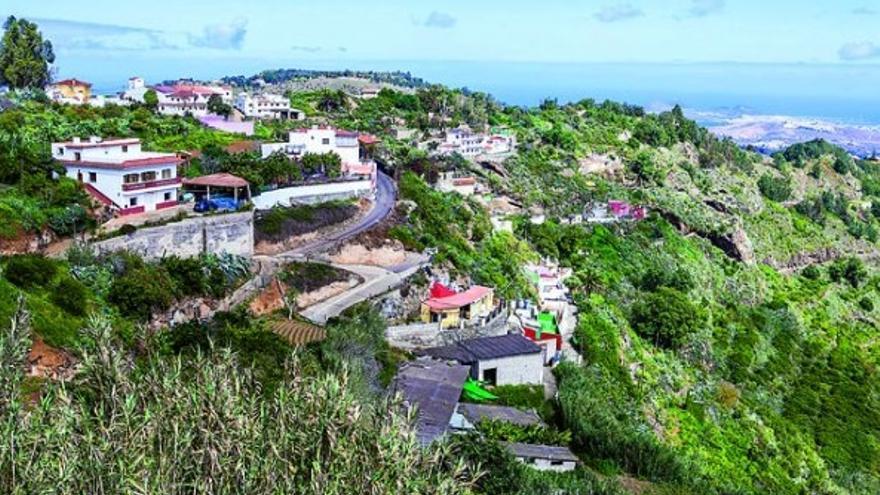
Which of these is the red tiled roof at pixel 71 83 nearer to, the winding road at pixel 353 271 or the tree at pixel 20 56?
the tree at pixel 20 56

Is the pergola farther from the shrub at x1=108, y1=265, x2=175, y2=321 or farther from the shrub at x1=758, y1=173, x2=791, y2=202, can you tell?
the shrub at x1=758, y1=173, x2=791, y2=202

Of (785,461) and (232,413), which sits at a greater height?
(232,413)

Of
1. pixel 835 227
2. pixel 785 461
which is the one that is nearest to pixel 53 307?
pixel 785 461

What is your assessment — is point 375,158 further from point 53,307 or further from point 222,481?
point 222,481

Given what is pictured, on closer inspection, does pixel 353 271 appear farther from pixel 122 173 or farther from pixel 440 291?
pixel 122 173

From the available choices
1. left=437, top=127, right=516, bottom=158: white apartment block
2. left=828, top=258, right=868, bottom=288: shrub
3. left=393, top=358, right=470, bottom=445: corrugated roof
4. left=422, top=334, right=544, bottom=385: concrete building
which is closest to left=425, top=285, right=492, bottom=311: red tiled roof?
left=422, top=334, right=544, bottom=385: concrete building

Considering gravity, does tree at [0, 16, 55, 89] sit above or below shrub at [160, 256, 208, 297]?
above

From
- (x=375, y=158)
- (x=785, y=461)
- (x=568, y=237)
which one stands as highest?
(x=375, y=158)

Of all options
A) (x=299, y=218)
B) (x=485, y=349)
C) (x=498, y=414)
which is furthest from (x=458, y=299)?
(x=498, y=414)
